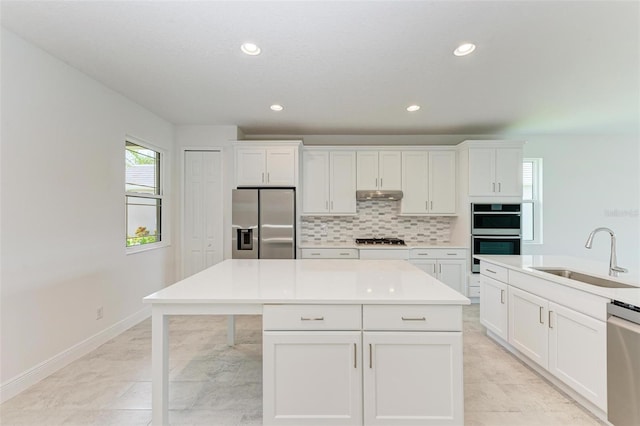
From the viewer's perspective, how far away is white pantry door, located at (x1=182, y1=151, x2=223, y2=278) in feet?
14.4

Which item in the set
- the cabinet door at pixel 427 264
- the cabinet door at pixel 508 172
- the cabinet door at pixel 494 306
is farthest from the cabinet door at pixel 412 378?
the cabinet door at pixel 508 172

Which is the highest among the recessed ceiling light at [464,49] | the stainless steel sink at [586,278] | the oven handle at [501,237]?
the recessed ceiling light at [464,49]

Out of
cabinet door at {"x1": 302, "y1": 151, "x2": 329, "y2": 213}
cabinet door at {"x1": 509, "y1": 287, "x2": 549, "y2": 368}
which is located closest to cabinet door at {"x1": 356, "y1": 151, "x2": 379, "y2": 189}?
cabinet door at {"x1": 302, "y1": 151, "x2": 329, "y2": 213}

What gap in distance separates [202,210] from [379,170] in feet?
9.05

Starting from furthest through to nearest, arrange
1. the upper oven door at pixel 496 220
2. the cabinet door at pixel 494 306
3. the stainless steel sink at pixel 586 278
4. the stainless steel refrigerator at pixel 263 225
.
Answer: the upper oven door at pixel 496 220 < the stainless steel refrigerator at pixel 263 225 < the cabinet door at pixel 494 306 < the stainless steel sink at pixel 586 278

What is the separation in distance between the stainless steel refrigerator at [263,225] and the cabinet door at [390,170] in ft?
4.74

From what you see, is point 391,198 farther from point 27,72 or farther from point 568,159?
point 27,72

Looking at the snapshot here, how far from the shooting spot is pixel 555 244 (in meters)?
4.90

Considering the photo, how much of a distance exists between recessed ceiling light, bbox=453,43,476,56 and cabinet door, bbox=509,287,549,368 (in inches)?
77.6

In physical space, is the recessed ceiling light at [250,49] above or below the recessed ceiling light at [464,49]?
below

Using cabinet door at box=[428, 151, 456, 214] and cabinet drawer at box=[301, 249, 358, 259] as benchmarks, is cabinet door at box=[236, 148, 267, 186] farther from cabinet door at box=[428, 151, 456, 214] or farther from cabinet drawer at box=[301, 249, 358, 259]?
cabinet door at box=[428, 151, 456, 214]

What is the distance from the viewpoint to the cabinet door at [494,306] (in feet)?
8.71

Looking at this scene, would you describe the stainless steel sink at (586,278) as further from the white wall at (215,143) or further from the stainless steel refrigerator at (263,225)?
the white wall at (215,143)

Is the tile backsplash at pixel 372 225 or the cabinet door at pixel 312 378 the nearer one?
the cabinet door at pixel 312 378
